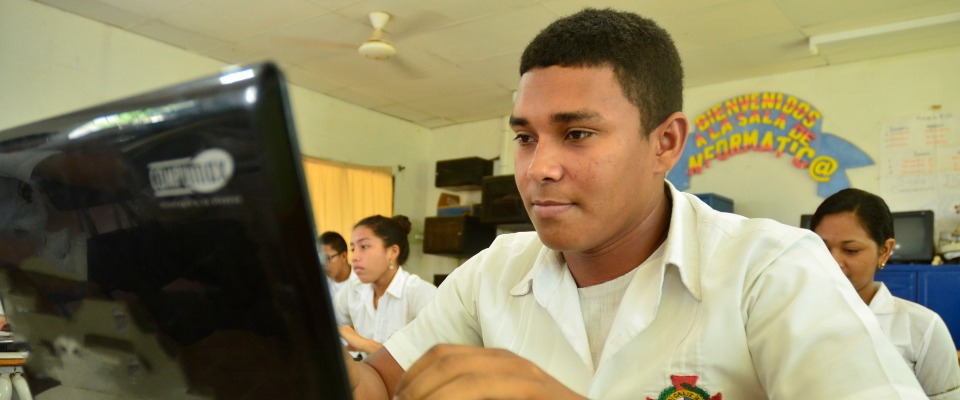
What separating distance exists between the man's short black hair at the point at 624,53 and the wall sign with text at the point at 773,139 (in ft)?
12.0

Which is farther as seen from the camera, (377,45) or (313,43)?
(313,43)

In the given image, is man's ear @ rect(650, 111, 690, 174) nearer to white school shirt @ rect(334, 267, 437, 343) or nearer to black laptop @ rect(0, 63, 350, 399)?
black laptop @ rect(0, 63, 350, 399)

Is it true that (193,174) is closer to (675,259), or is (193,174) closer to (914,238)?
(675,259)

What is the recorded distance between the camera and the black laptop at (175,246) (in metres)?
0.34

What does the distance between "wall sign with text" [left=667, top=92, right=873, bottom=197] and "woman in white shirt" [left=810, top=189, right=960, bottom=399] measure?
2.26m

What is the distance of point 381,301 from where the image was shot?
3504 mm

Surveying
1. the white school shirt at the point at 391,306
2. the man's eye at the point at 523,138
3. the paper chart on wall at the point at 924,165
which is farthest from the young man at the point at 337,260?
the paper chart on wall at the point at 924,165

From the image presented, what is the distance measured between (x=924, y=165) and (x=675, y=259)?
441 cm

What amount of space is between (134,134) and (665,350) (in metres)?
0.72

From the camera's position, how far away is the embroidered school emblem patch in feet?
2.81

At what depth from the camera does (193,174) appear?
0.36 m

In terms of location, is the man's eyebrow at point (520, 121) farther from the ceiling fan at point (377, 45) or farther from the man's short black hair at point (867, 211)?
the ceiling fan at point (377, 45)

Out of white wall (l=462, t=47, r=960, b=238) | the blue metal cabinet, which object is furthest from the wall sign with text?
the blue metal cabinet

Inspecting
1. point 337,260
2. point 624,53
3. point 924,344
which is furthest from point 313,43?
point 624,53
